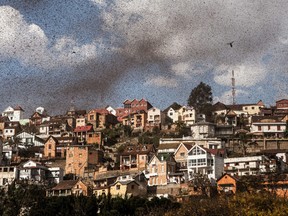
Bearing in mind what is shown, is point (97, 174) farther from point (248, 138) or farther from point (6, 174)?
point (248, 138)

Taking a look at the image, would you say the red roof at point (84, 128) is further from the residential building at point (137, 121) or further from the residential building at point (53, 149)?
the residential building at point (53, 149)

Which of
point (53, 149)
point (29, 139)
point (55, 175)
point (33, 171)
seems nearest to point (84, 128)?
point (29, 139)

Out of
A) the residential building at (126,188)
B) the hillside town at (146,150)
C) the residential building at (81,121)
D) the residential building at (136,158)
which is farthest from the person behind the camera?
the residential building at (81,121)

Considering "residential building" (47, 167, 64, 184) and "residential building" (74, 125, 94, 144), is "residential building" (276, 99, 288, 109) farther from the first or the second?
"residential building" (47, 167, 64, 184)

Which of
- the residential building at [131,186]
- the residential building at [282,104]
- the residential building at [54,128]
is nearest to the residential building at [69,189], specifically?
the residential building at [131,186]

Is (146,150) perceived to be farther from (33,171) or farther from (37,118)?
(37,118)

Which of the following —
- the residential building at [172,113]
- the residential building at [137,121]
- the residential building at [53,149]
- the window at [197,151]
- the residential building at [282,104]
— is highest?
the residential building at [282,104]

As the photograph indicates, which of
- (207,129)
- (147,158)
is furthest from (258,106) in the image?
(147,158)
